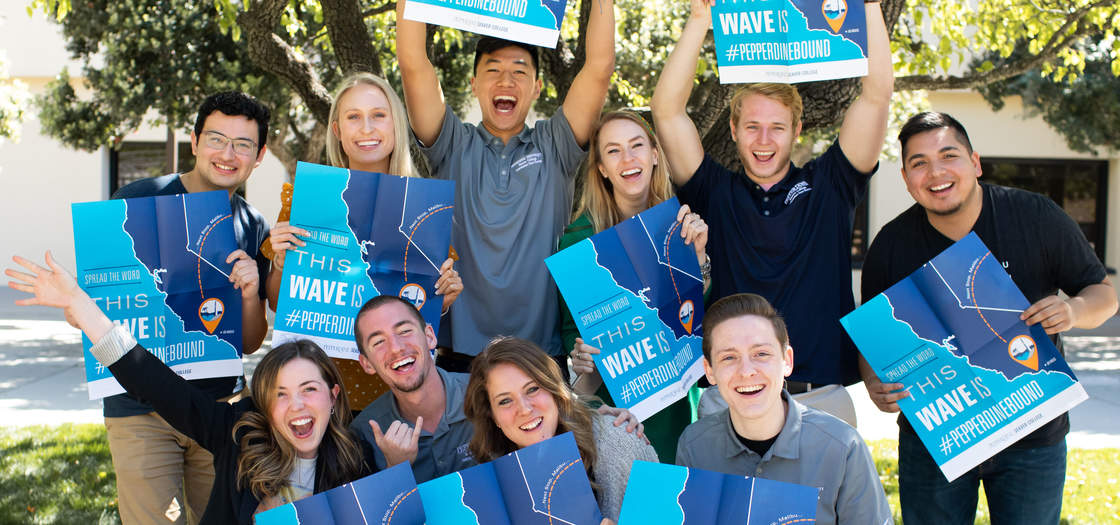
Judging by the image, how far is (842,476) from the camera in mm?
2740

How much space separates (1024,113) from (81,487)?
56.8 feet

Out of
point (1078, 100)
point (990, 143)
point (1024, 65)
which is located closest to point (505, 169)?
Answer: point (1024, 65)

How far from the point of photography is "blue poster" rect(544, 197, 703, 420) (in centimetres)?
339

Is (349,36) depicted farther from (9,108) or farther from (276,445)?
(9,108)

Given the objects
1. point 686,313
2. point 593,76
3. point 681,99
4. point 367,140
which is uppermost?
point 593,76

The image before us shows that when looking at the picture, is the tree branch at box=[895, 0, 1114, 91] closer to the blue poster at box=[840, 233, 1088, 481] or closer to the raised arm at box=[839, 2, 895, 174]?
the raised arm at box=[839, 2, 895, 174]

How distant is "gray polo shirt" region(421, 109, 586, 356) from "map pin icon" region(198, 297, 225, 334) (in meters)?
0.88

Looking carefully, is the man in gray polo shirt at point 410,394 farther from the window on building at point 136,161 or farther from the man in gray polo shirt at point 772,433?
the window on building at point 136,161

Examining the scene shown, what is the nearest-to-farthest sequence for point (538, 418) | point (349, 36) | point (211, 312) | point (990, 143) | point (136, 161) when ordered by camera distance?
point (538, 418) → point (211, 312) → point (349, 36) → point (990, 143) → point (136, 161)

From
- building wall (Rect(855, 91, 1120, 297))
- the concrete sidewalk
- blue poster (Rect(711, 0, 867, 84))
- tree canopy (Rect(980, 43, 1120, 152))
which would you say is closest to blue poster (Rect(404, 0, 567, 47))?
blue poster (Rect(711, 0, 867, 84))

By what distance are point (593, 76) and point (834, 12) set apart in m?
0.95

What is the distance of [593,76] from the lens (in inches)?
149

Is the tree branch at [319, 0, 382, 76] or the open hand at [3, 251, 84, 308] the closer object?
the open hand at [3, 251, 84, 308]

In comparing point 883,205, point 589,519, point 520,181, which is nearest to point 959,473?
point 589,519
